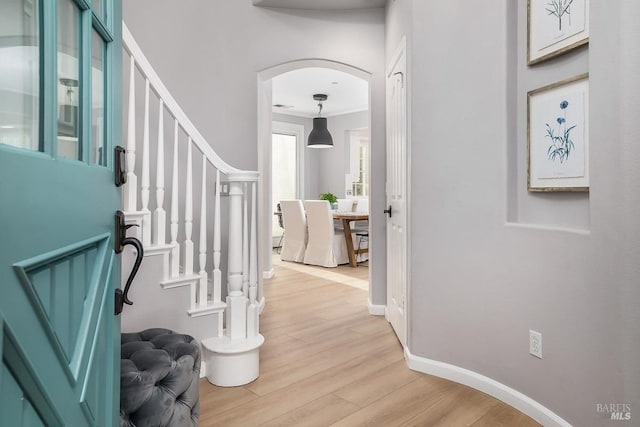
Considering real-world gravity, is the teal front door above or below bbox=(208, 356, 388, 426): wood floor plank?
above

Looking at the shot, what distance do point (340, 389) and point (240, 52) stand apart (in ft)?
8.96

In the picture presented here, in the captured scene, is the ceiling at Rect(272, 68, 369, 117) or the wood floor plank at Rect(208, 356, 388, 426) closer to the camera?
the wood floor plank at Rect(208, 356, 388, 426)

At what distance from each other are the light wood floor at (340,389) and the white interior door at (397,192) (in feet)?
0.80

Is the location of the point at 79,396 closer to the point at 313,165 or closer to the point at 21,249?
the point at 21,249

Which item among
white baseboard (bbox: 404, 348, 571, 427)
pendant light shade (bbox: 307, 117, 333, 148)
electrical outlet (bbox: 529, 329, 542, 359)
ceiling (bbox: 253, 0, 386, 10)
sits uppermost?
ceiling (bbox: 253, 0, 386, 10)

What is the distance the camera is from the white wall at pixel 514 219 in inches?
59.1

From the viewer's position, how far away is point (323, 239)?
6.06m

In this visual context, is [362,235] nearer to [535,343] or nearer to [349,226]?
[349,226]

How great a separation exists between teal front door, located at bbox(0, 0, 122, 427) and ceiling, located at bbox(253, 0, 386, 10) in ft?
9.13

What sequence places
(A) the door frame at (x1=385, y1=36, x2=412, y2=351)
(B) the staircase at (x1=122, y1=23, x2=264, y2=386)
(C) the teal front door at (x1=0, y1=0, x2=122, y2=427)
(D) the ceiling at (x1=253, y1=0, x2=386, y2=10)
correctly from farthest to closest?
(D) the ceiling at (x1=253, y1=0, x2=386, y2=10) → (A) the door frame at (x1=385, y1=36, x2=412, y2=351) → (B) the staircase at (x1=122, y1=23, x2=264, y2=386) → (C) the teal front door at (x1=0, y1=0, x2=122, y2=427)

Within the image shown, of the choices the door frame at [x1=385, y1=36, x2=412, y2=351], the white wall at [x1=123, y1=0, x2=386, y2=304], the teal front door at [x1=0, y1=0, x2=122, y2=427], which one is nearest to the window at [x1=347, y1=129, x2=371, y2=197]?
the white wall at [x1=123, y1=0, x2=386, y2=304]

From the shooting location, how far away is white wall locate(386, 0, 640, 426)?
150 cm

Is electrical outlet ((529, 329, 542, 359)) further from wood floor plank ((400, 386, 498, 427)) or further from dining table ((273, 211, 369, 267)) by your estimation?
dining table ((273, 211, 369, 267))

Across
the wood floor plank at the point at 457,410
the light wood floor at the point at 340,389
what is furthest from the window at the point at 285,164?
the wood floor plank at the point at 457,410
